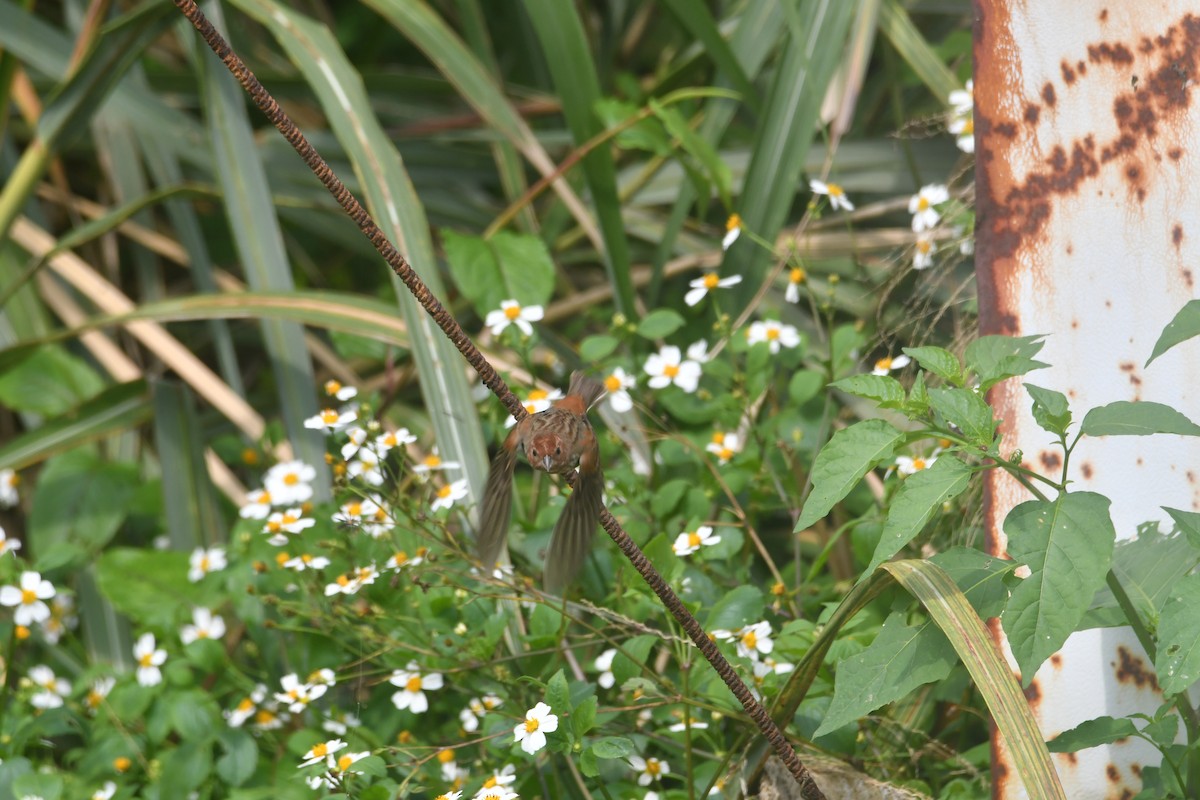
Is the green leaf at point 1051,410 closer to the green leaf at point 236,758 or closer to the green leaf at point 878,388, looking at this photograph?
the green leaf at point 878,388

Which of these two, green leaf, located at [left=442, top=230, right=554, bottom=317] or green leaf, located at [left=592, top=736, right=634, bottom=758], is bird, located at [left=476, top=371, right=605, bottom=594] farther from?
green leaf, located at [left=442, top=230, right=554, bottom=317]

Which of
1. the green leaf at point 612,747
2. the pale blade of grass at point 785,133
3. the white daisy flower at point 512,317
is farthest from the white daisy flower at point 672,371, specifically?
the green leaf at point 612,747

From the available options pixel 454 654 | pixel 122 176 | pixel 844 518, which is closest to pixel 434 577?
pixel 454 654

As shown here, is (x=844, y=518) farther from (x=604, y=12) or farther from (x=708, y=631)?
(x=604, y=12)

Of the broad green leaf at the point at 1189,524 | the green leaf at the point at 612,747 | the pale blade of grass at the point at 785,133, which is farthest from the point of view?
the pale blade of grass at the point at 785,133

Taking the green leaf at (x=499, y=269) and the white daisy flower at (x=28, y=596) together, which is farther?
the green leaf at (x=499, y=269)

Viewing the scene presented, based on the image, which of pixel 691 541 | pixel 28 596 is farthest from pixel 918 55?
pixel 28 596

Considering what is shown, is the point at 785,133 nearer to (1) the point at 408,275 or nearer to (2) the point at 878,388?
(2) the point at 878,388
